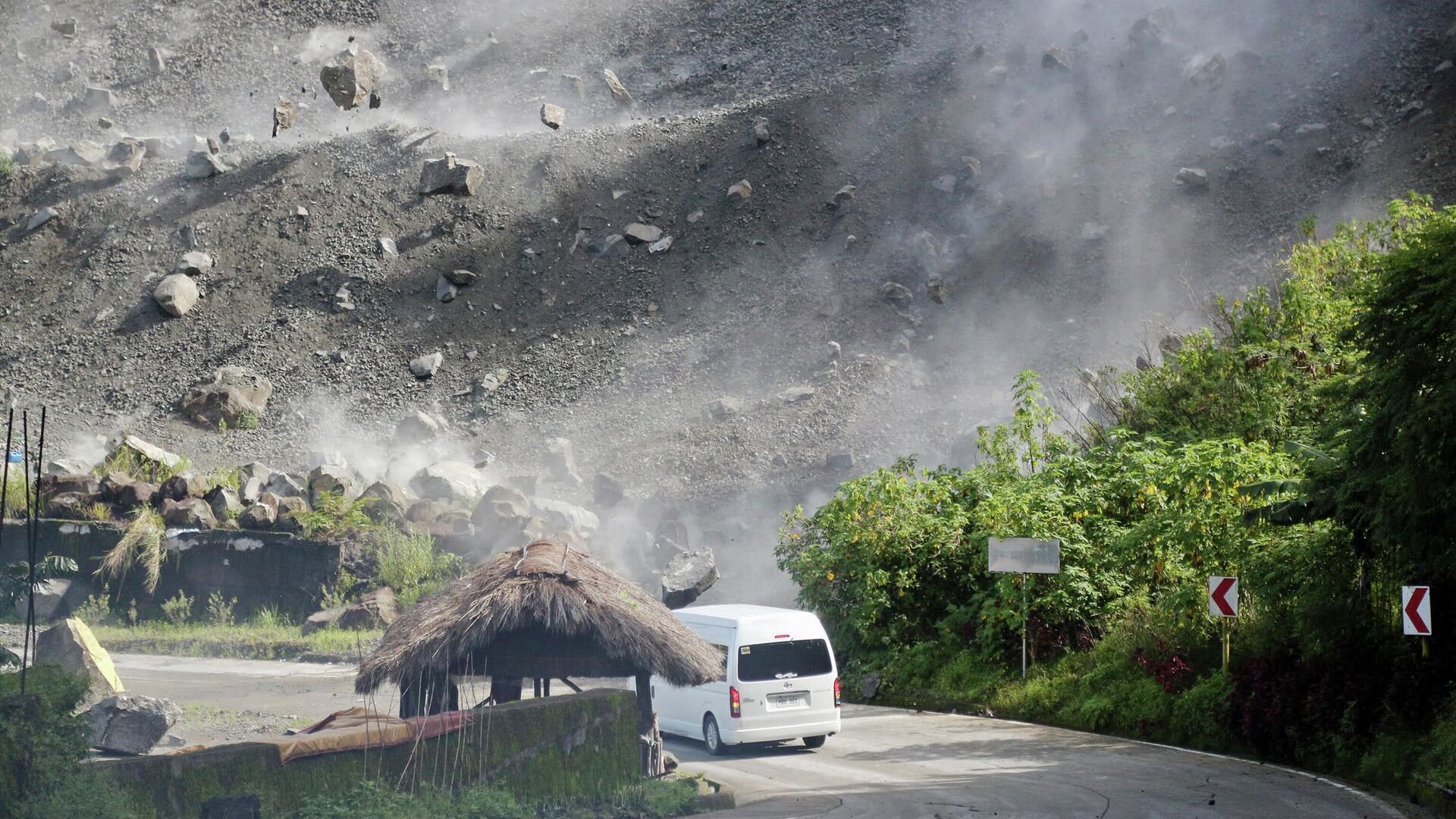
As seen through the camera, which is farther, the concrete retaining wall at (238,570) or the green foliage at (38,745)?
the concrete retaining wall at (238,570)

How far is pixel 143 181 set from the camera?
52188mm

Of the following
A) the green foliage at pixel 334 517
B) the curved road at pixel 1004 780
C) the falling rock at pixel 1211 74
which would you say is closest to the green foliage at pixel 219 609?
the green foliage at pixel 334 517

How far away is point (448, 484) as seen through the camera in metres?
34.6

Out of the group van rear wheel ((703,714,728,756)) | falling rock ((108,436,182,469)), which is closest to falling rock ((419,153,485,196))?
falling rock ((108,436,182,469))

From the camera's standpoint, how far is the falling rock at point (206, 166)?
2032 inches

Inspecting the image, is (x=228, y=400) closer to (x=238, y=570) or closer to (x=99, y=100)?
(x=238, y=570)

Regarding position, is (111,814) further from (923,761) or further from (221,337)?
(221,337)

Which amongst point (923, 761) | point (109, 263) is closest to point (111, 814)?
point (923, 761)

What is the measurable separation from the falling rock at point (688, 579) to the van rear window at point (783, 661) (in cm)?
1060

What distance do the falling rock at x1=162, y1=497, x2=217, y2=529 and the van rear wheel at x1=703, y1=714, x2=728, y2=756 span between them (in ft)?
59.7

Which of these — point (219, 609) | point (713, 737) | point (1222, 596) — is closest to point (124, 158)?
point (219, 609)

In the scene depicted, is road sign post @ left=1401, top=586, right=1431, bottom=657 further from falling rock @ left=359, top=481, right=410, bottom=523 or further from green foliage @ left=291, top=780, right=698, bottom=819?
falling rock @ left=359, top=481, right=410, bottom=523

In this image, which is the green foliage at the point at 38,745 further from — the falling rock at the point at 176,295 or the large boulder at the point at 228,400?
the falling rock at the point at 176,295

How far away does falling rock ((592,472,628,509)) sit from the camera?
34.9m
